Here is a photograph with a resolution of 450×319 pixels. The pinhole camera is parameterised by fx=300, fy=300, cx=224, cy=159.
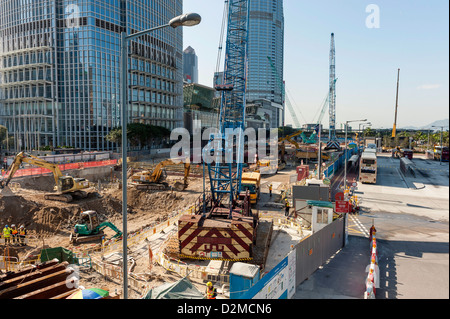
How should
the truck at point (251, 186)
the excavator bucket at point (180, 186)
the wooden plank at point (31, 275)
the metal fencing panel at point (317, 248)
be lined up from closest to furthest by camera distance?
the wooden plank at point (31, 275) < the metal fencing panel at point (317, 248) < the truck at point (251, 186) < the excavator bucket at point (180, 186)

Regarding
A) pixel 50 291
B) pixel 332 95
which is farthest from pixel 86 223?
pixel 332 95

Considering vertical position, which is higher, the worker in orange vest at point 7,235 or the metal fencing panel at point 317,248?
the metal fencing panel at point 317,248

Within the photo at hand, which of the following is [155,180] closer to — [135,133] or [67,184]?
[67,184]

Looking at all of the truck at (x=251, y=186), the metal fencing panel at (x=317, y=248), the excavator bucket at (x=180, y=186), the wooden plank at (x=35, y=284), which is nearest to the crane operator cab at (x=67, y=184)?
the excavator bucket at (x=180, y=186)

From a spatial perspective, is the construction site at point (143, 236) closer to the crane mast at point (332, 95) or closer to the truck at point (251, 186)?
the truck at point (251, 186)

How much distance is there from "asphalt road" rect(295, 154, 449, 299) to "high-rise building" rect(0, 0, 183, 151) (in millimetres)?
64513

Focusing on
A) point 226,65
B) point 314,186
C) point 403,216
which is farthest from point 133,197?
point 403,216

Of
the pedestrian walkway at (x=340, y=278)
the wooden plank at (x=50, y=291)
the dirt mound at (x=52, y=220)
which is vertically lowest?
the dirt mound at (x=52, y=220)

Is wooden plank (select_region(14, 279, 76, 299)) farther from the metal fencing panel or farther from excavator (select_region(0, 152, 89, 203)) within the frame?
excavator (select_region(0, 152, 89, 203))

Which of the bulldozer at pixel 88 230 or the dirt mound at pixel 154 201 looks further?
the dirt mound at pixel 154 201

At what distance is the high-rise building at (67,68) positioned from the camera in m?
71.9

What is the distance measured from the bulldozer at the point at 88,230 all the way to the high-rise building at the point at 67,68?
55.6 meters

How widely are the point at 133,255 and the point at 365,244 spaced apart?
14.5 m
